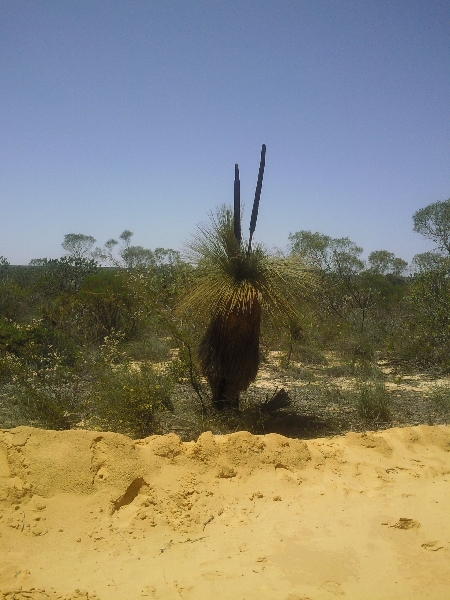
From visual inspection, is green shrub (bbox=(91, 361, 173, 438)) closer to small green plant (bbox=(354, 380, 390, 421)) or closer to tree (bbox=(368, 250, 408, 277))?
small green plant (bbox=(354, 380, 390, 421))

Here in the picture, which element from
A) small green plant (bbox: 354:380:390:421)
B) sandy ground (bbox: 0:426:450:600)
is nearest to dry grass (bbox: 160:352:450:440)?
small green plant (bbox: 354:380:390:421)

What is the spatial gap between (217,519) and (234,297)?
318 centimetres

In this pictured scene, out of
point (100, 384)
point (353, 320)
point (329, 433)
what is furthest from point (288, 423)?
point (353, 320)

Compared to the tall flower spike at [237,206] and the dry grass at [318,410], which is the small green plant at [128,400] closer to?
the dry grass at [318,410]

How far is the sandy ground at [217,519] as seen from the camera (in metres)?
3.27

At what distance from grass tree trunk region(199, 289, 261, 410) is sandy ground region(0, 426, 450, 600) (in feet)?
7.27

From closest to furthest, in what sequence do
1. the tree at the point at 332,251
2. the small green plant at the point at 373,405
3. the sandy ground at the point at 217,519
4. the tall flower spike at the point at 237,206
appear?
the sandy ground at the point at 217,519, the small green plant at the point at 373,405, the tall flower spike at the point at 237,206, the tree at the point at 332,251

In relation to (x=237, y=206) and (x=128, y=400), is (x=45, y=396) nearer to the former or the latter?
(x=128, y=400)

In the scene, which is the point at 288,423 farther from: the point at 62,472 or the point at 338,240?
the point at 338,240

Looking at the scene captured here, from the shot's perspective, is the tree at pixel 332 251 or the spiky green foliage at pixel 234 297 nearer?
the spiky green foliage at pixel 234 297

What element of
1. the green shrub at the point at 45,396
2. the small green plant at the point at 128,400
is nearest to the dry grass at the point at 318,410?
the small green plant at the point at 128,400

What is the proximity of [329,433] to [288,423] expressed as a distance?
627mm

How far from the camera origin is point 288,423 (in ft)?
23.9

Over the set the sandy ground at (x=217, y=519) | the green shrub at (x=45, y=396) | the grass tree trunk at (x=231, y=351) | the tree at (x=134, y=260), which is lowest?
the sandy ground at (x=217, y=519)
